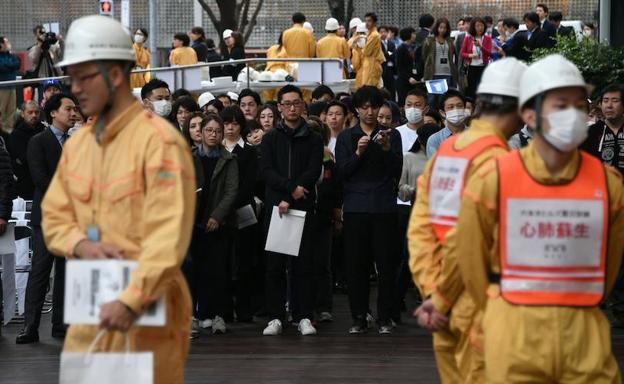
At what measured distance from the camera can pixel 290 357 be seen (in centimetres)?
1077

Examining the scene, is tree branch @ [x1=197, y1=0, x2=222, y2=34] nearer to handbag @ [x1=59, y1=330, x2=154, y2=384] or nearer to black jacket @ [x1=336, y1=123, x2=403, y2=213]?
black jacket @ [x1=336, y1=123, x2=403, y2=213]

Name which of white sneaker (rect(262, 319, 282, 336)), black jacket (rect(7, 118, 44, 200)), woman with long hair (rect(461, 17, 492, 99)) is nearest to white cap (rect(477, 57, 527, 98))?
white sneaker (rect(262, 319, 282, 336))

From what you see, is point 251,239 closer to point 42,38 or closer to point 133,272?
point 133,272

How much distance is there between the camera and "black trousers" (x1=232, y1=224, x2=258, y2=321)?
12555 mm

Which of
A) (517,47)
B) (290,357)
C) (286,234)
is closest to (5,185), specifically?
(286,234)

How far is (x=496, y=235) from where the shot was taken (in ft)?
17.6

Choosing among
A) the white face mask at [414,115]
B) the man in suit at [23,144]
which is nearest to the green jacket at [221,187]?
the white face mask at [414,115]

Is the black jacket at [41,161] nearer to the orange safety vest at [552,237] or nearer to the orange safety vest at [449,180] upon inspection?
the orange safety vest at [449,180]

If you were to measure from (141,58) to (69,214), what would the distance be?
74.8 ft

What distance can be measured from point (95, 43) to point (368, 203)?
6.32 m

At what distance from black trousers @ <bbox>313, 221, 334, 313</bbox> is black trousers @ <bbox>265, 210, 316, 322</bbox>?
0.12 metres

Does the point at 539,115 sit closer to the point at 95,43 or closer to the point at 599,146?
the point at 95,43

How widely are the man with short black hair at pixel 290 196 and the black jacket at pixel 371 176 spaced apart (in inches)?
12.8

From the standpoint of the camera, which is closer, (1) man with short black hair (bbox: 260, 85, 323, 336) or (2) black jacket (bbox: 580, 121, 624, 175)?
(2) black jacket (bbox: 580, 121, 624, 175)
